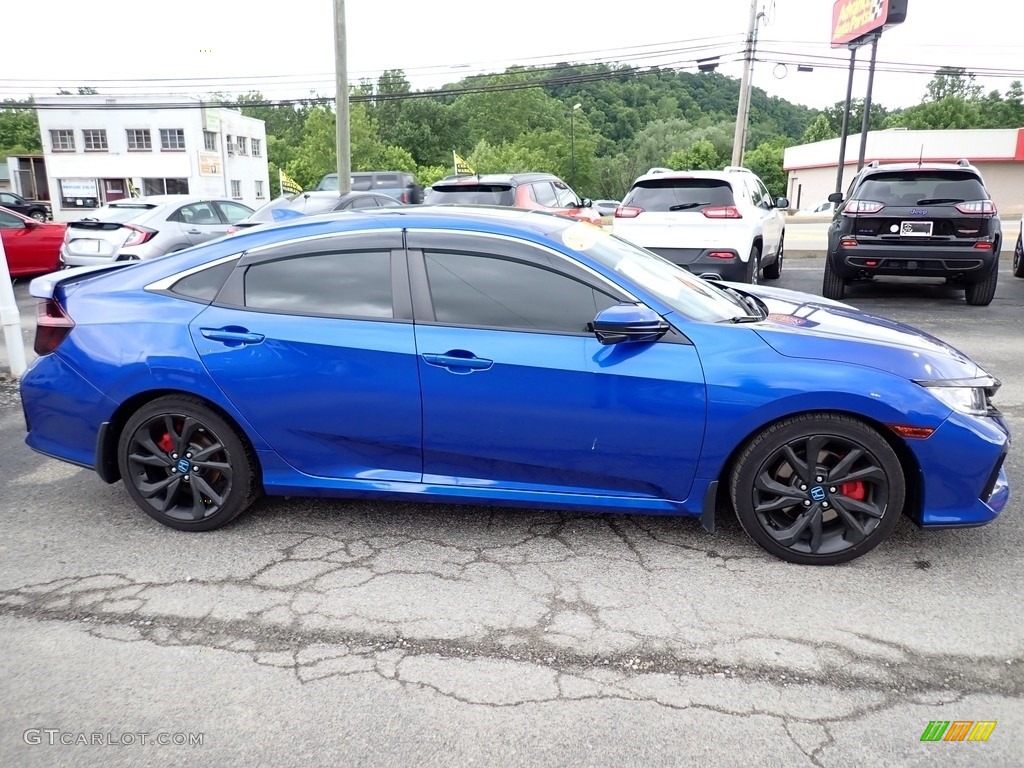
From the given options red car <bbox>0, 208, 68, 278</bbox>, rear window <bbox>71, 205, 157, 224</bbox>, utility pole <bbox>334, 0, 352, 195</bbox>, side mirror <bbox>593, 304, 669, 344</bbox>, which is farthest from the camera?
utility pole <bbox>334, 0, 352, 195</bbox>

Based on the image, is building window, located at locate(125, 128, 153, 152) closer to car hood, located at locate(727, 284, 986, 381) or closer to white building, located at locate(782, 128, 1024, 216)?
white building, located at locate(782, 128, 1024, 216)

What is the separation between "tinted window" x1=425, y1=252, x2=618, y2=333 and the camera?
11.9 feet

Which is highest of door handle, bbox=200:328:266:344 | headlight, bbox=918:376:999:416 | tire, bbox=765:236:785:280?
door handle, bbox=200:328:266:344

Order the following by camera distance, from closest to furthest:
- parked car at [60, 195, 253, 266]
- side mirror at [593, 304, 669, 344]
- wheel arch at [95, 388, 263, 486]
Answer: side mirror at [593, 304, 669, 344]
wheel arch at [95, 388, 263, 486]
parked car at [60, 195, 253, 266]

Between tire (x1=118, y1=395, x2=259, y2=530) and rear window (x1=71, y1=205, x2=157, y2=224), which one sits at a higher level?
rear window (x1=71, y1=205, x2=157, y2=224)

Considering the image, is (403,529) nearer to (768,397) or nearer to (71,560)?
(71,560)

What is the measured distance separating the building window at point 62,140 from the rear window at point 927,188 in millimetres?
58075

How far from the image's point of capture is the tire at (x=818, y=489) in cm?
344

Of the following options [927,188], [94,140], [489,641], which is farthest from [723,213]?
[94,140]

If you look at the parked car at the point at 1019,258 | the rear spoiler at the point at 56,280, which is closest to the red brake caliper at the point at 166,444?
the rear spoiler at the point at 56,280

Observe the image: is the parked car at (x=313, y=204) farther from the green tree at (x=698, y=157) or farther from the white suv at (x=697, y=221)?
the green tree at (x=698, y=157)

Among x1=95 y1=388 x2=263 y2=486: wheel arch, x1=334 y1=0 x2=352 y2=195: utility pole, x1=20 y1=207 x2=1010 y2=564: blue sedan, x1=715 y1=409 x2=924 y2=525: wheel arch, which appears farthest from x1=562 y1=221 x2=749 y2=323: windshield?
x1=334 y1=0 x2=352 y2=195: utility pole

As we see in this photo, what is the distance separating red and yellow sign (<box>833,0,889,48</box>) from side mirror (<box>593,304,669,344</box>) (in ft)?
100

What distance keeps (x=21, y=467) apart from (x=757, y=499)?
4321 millimetres
